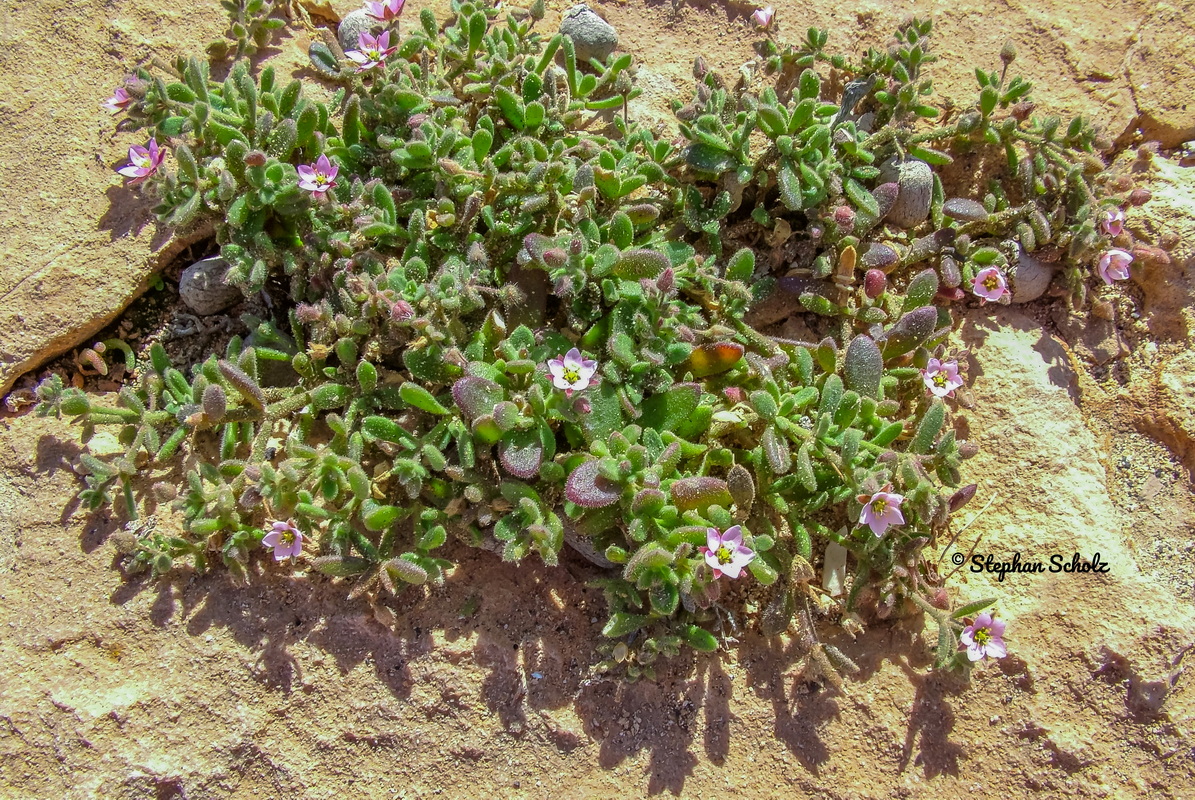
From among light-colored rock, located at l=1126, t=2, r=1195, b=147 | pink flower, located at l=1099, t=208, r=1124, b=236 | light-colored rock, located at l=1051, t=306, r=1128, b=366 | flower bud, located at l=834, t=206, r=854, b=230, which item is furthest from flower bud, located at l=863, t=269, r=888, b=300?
light-colored rock, located at l=1126, t=2, r=1195, b=147

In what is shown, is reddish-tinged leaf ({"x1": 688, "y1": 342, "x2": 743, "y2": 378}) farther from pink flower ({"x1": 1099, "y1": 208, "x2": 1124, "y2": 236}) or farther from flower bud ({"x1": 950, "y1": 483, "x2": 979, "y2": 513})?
pink flower ({"x1": 1099, "y1": 208, "x2": 1124, "y2": 236})

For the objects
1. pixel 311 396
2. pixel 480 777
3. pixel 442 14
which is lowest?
pixel 480 777

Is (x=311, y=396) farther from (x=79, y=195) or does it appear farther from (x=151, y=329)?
(x=79, y=195)

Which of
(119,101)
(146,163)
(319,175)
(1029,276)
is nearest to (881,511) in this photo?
(1029,276)

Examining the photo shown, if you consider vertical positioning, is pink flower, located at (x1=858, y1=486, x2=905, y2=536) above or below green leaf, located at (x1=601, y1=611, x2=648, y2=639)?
above

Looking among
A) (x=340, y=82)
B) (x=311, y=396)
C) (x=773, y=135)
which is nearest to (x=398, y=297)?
(x=311, y=396)

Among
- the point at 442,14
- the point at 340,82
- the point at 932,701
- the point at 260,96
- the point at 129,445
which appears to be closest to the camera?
the point at 932,701

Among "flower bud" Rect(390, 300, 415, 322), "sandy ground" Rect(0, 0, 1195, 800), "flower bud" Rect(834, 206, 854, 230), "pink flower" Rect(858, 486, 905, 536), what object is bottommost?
"sandy ground" Rect(0, 0, 1195, 800)
